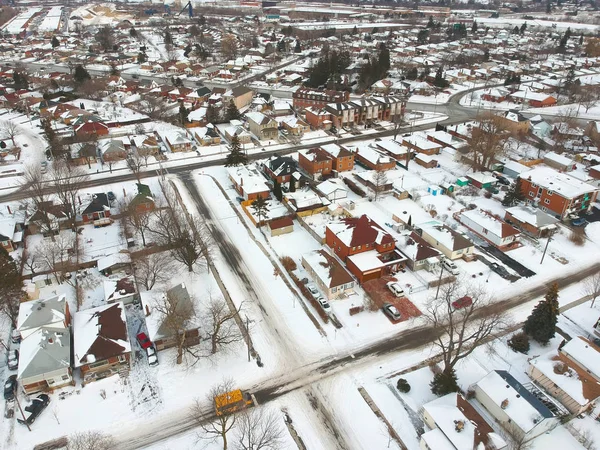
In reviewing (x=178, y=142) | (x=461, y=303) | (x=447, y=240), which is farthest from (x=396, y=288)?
(x=178, y=142)

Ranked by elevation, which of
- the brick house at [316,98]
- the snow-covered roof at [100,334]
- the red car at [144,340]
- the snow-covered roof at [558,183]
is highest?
the brick house at [316,98]

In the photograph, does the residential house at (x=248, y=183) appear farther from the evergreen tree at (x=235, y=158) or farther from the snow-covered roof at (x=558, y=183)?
the snow-covered roof at (x=558, y=183)

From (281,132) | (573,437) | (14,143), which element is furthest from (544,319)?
(14,143)

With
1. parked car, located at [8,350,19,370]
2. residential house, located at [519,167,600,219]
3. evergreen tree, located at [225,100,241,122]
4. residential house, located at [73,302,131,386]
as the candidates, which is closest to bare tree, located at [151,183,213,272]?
residential house, located at [73,302,131,386]

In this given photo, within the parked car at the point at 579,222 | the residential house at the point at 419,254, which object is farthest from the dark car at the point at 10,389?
the parked car at the point at 579,222

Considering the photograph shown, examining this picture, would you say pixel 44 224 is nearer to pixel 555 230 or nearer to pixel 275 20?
pixel 555 230

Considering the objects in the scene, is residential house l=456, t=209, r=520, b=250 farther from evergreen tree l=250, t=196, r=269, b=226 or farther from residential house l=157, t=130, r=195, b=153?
residential house l=157, t=130, r=195, b=153
